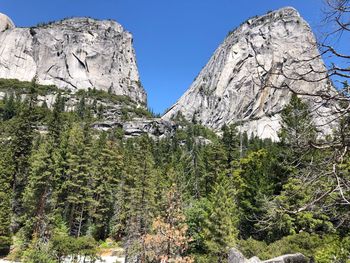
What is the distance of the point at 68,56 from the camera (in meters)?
153

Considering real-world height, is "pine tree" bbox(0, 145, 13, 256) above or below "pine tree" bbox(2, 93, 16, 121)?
below

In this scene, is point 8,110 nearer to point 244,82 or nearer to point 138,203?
point 138,203

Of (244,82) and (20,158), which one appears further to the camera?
(244,82)

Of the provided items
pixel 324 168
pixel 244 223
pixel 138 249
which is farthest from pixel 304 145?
pixel 244 223

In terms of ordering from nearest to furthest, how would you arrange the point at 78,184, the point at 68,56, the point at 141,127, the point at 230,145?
the point at 78,184 → the point at 230,145 → the point at 141,127 → the point at 68,56

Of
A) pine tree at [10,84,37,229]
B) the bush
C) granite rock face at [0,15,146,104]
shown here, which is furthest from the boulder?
granite rock face at [0,15,146,104]

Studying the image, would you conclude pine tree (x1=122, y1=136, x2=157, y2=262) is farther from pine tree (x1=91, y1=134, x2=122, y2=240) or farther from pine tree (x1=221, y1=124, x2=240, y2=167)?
pine tree (x1=221, y1=124, x2=240, y2=167)

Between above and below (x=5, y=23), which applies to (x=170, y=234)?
below

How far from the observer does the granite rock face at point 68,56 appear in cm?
14638

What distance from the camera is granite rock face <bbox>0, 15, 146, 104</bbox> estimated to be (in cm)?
14638

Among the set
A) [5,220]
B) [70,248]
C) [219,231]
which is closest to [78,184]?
[5,220]

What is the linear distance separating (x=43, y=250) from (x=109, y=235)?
1981cm

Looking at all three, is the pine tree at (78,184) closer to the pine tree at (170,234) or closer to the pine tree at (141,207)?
the pine tree at (141,207)

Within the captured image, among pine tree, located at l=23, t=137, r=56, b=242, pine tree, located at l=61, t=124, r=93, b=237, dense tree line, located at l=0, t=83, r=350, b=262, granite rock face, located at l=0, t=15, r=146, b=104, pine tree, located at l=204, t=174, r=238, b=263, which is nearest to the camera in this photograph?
dense tree line, located at l=0, t=83, r=350, b=262
